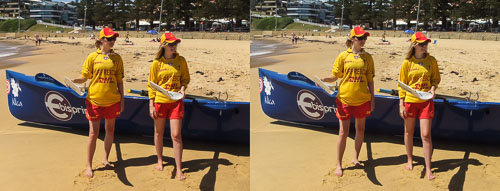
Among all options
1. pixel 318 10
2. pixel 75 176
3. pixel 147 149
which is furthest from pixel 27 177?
pixel 318 10

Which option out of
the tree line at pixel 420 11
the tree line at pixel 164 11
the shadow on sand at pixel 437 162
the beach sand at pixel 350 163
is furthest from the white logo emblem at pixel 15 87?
the tree line at pixel 420 11

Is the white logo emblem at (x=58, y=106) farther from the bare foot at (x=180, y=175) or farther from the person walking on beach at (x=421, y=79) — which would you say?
the person walking on beach at (x=421, y=79)

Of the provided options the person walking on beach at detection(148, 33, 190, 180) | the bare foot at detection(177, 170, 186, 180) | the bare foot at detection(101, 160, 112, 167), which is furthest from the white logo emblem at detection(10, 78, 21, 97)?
the bare foot at detection(177, 170, 186, 180)

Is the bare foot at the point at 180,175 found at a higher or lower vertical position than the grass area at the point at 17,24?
lower

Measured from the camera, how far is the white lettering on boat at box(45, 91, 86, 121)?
3.16 metres

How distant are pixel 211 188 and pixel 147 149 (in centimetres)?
78

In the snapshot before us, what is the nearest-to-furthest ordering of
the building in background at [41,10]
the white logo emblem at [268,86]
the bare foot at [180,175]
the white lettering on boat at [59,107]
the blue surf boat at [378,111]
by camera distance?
the bare foot at [180,175]
the blue surf boat at [378,111]
the white lettering on boat at [59,107]
the white logo emblem at [268,86]
the building in background at [41,10]

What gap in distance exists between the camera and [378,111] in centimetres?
315

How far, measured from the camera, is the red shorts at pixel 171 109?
2348 millimetres

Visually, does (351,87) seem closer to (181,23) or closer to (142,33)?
(181,23)

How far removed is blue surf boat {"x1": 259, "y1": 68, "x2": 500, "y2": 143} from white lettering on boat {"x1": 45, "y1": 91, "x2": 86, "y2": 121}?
1672 millimetres

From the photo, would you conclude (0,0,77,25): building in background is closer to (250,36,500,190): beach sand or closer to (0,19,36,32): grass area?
(0,19,36,32): grass area

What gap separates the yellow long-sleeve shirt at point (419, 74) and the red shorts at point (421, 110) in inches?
1.5

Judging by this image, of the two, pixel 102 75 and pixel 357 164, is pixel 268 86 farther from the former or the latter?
pixel 102 75
